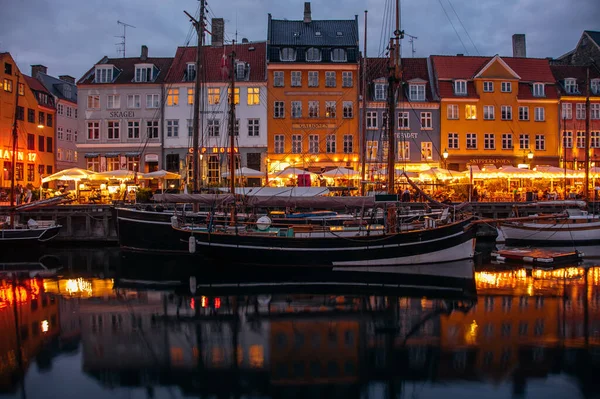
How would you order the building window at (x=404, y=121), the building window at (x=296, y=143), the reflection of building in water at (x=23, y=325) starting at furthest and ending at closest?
1. the building window at (x=296, y=143)
2. the building window at (x=404, y=121)
3. the reflection of building in water at (x=23, y=325)

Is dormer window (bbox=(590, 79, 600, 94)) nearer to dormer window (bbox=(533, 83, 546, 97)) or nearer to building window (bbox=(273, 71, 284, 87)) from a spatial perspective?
dormer window (bbox=(533, 83, 546, 97))

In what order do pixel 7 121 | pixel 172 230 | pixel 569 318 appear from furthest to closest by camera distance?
pixel 7 121, pixel 172 230, pixel 569 318

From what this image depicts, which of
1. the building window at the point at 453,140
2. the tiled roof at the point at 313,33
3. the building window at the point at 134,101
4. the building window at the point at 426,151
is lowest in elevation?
the building window at the point at 426,151

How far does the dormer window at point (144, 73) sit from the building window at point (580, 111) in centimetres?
3491

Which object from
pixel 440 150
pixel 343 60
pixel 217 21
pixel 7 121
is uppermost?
pixel 217 21

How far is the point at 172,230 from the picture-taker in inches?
1076

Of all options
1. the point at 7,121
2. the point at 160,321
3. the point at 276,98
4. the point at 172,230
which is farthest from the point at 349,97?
the point at 160,321

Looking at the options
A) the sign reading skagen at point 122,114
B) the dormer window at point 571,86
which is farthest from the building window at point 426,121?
the sign reading skagen at point 122,114

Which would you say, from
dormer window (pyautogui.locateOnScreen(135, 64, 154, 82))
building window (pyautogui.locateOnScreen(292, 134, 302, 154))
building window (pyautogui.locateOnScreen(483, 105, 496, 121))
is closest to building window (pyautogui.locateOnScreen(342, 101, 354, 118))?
building window (pyautogui.locateOnScreen(292, 134, 302, 154))

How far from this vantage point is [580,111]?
45.7 meters

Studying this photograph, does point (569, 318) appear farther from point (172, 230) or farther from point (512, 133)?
point (512, 133)

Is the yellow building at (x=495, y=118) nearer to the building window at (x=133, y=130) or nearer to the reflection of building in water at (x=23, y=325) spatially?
the building window at (x=133, y=130)

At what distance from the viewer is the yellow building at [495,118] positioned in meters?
44.4

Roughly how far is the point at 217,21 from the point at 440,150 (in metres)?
22.4
